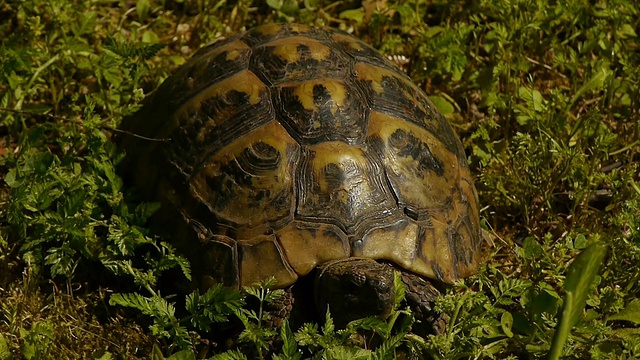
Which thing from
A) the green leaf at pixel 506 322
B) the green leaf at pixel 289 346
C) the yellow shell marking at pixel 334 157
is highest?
the yellow shell marking at pixel 334 157

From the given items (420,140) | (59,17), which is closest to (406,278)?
(420,140)

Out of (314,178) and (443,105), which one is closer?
(314,178)

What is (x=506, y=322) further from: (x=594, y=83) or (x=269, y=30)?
(x=269, y=30)

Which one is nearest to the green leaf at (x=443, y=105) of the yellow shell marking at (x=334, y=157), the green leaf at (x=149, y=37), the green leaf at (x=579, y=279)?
the yellow shell marking at (x=334, y=157)

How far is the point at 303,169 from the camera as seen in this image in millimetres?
4066

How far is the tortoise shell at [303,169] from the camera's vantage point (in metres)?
3.98

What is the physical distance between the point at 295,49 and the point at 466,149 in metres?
1.34

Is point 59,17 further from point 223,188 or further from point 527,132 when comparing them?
point 527,132

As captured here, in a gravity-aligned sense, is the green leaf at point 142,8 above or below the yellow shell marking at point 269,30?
below

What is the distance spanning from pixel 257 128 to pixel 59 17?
1731 mm

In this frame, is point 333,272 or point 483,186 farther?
point 483,186

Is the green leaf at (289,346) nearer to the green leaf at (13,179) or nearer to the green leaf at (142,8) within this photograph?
the green leaf at (13,179)

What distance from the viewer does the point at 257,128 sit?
13.8 feet

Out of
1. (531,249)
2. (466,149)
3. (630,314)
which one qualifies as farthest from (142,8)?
(630,314)
